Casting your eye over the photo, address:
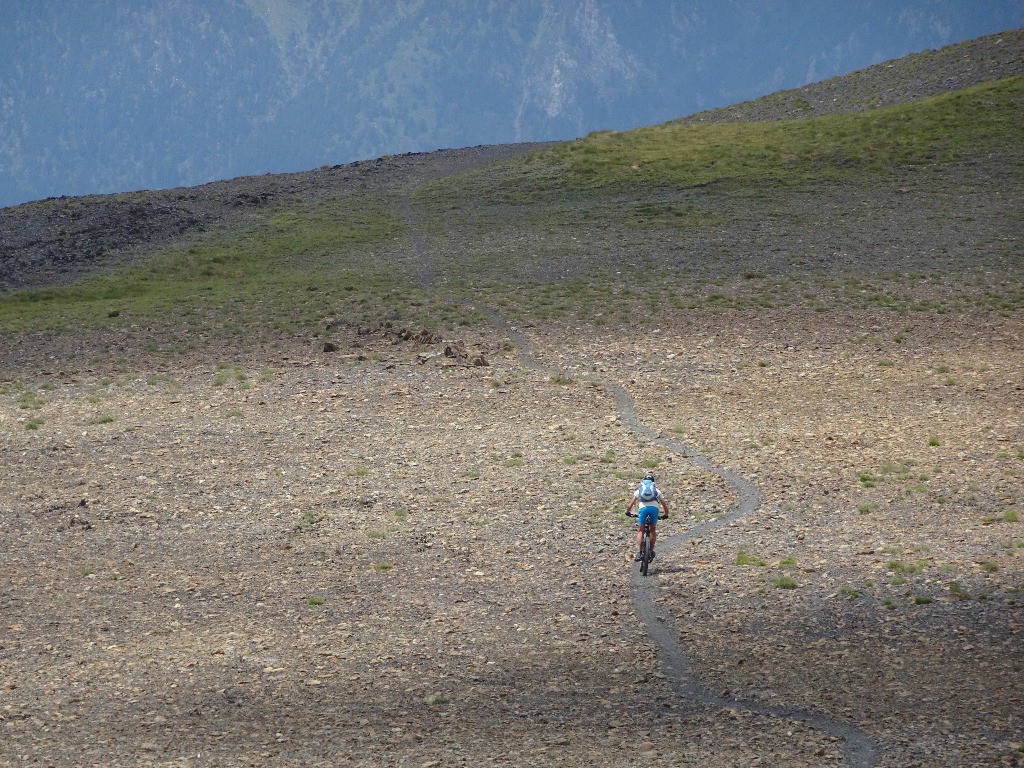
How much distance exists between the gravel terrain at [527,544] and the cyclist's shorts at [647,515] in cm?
125

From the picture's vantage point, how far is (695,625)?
19062mm

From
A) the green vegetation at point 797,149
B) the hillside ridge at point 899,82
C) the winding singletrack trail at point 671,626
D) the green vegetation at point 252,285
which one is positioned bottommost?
the winding singletrack trail at point 671,626

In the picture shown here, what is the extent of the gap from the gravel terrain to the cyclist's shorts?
125 centimetres

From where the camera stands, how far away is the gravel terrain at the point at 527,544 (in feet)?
53.8

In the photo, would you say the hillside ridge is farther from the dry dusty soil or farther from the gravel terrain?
the dry dusty soil

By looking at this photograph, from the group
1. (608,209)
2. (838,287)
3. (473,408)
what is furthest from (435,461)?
(608,209)

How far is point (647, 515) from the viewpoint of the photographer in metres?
20.6

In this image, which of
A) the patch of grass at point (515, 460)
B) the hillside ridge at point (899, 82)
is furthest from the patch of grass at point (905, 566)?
the hillside ridge at point (899, 82)

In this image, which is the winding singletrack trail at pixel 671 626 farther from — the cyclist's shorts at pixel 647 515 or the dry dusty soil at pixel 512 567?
the cyclist's shorts at pixel 647 515

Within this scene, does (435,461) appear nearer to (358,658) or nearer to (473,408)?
(473,408)

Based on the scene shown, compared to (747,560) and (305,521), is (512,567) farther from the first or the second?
(305,521)

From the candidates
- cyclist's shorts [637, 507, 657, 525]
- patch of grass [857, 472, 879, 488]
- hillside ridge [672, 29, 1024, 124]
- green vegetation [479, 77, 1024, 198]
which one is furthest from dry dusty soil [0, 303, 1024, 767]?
hillside ridge [672, 29, 1024, 124]

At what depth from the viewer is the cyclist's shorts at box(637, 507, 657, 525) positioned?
20.6m

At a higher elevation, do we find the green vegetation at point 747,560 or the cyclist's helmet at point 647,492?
the cyclist's helmet at point 647,492
